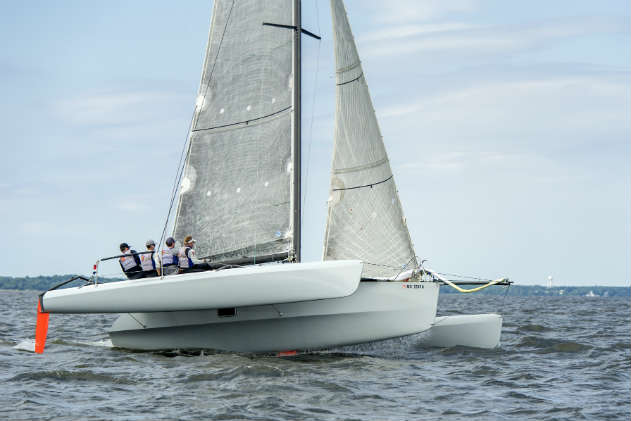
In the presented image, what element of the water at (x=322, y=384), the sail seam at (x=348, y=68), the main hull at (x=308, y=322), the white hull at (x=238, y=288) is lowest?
the water at (x=322, y=384)

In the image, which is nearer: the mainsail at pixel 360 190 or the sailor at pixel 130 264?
the sailor at pixel 130 264

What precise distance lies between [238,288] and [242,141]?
12.6 feet

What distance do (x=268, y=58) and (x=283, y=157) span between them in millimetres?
1988

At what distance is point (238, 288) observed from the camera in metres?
11.2

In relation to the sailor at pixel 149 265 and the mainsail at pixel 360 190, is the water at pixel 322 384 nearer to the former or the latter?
the sailor at pixel 149 265

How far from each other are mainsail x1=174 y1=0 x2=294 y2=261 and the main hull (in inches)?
68.7

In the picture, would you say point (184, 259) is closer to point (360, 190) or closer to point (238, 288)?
point (238, 288)

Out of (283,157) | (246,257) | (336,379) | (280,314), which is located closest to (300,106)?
(283,157)

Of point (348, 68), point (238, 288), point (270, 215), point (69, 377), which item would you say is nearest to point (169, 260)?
point (270, 215)

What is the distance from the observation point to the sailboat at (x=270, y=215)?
12.0m

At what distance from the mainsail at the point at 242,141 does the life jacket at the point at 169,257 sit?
3.92 feet

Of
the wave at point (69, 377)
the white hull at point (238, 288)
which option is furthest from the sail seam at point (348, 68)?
the wave at point (69, 377)

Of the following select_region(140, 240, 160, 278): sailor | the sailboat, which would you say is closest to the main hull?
the sailboat

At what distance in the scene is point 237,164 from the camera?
1412 centimetres
